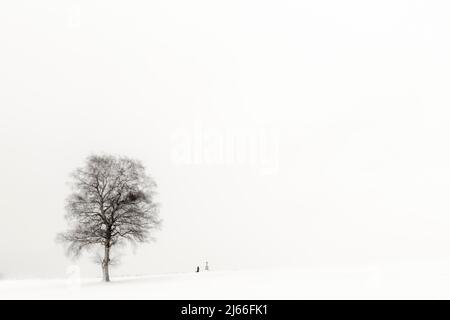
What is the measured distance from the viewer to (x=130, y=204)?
43.5 metres

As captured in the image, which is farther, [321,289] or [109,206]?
[109,206]

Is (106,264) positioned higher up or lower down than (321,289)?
lower down

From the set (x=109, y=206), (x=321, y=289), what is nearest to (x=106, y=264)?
(x=109, y=206)

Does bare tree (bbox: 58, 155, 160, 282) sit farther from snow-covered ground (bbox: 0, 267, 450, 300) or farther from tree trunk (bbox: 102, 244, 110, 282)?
snow-covered ground (bbox: 0, 267, 450, 300)

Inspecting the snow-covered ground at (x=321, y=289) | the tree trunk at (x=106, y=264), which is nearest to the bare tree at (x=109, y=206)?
the tree trunk at (x=106, y=264)

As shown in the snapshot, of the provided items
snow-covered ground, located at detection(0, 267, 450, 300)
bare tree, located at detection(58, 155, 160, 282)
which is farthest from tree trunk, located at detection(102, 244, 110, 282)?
snow-covered ground, located at detection(0, 267, 450, 300)

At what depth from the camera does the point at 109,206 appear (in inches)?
1710

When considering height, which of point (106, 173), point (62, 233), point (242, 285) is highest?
point (106, 173)

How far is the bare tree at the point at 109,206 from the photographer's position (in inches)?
1683

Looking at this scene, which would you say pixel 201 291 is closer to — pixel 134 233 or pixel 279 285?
pixel 279 285

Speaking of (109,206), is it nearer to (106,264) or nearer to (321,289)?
(106,264)
